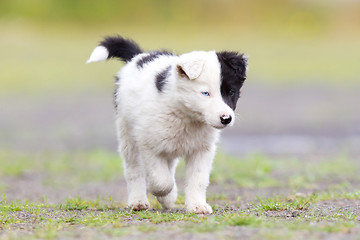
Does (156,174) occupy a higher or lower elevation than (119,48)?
lower

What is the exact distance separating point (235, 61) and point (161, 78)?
0.75 m

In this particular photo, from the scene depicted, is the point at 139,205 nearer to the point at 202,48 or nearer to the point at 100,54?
the point at 100,54

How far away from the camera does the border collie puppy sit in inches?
227

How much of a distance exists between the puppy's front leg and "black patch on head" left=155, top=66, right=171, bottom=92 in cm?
73

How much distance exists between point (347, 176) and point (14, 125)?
908 centimetres

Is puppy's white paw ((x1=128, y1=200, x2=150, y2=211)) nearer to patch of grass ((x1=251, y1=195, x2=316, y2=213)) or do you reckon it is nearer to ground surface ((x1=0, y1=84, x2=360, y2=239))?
ground surface ((x1=0, y1=84, x2=360, y2=239))

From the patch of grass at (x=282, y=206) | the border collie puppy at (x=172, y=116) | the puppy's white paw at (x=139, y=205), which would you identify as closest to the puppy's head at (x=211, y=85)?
the border collie puppy at (x=172, y=116)

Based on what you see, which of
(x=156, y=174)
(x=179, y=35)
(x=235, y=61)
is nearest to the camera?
(x=235, y=61)

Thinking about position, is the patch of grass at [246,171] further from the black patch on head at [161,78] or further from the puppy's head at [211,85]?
the puppy's head at [211,85]

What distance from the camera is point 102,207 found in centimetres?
674

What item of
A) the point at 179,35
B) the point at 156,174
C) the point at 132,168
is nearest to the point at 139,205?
the point at 132,168

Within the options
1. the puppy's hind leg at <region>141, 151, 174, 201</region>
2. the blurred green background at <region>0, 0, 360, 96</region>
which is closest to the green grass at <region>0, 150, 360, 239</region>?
the puppy's hind leg at <region>141, 151, 174, 201</region>

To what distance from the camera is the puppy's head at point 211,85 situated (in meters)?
5.69

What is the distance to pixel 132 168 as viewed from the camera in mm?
6969
